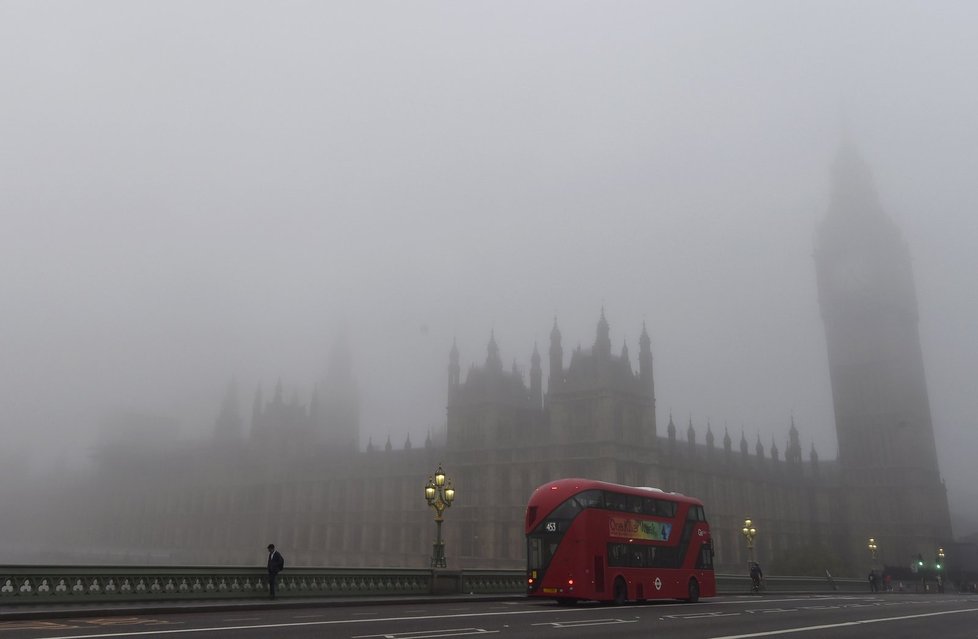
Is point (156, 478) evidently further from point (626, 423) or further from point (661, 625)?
point (661, 625)

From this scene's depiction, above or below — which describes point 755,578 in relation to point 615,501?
below

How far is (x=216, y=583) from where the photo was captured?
2338cm

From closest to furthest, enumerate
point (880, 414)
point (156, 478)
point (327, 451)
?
point (880, 414), point (327, 451), point (156, 478)

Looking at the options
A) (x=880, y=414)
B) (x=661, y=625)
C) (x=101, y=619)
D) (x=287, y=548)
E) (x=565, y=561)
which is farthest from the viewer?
(x=880, y=414)

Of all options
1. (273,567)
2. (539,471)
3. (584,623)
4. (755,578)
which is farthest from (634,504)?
(539,471)

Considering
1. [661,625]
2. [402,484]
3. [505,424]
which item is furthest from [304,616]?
[402,484]

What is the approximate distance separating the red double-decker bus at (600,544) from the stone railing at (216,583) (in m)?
5.21

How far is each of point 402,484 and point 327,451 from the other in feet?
102

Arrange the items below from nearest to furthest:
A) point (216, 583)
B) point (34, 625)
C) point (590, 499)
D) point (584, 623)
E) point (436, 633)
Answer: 1. point (436, 633)
2. point (34, 625)
3. point (584, 623)
4. point (216, 583)
5. point (590, 499)

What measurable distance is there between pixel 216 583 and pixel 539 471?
63.9 meters

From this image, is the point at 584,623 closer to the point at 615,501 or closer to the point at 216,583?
the point at 615,501

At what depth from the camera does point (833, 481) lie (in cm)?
12212

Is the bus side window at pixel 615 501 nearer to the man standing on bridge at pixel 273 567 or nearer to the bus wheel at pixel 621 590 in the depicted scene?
the bus wheel at pixel 621 590

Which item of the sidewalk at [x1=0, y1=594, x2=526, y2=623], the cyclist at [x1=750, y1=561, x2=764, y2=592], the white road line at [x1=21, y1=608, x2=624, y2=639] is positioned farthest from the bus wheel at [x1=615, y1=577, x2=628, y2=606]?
the cyclist at [x1=750, y1=561, x2=764, y2=592]
